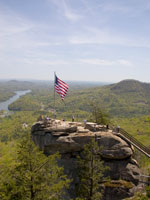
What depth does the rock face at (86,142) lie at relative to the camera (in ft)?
92.2

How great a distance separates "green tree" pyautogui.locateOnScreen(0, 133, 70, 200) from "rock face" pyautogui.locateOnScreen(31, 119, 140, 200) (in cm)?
1088

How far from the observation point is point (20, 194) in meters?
17.6

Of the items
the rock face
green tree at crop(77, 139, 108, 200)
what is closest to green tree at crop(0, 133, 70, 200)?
green tree at crop(77, 139, 108, 200)

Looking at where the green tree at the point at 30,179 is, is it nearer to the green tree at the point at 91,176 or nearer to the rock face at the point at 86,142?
the green tree at the point at 91,176

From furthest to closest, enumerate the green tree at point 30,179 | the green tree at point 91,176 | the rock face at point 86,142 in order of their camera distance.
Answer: the rock face at point 86,142
the green tree at point 91,176
the green tree at point 30,179

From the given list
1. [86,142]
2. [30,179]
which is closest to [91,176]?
[86,142]

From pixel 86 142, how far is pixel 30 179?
13.8m

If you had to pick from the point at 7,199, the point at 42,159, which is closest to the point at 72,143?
the point at 42,159

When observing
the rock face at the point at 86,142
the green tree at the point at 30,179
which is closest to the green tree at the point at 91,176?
the rock face at the point at 86,142

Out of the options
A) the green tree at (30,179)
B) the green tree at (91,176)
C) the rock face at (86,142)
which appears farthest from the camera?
the rock face at (86,142)

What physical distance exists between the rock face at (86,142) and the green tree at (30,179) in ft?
35.7

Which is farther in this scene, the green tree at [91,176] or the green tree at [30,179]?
the green tree at [91,176]

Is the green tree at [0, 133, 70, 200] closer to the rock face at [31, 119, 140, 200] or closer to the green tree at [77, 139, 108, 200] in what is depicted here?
the green tree at [77, 139, 108, 200]

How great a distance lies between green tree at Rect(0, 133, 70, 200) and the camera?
695 inches
